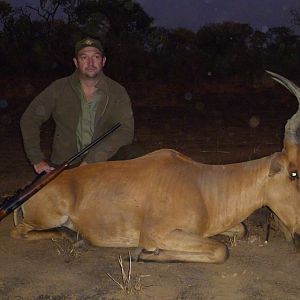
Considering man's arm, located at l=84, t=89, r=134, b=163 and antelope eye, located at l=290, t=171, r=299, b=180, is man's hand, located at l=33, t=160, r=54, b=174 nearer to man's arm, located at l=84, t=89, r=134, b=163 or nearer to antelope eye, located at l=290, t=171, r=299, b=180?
man's arm, located at l=84, t=89, r=134, b=163

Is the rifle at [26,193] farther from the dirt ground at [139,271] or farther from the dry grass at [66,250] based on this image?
the dry grass at [66,250]

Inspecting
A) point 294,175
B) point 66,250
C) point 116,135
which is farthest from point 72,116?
point 294,175

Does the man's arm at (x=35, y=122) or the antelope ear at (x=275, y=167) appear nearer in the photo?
the antelope ear at (x=275, y=167)

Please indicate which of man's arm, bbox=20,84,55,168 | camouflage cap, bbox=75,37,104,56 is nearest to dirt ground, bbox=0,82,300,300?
man's arm, bbox=20,84,55,168

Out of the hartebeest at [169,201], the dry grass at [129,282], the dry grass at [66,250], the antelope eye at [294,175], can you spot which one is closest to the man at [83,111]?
the hartebeest at [169,201]

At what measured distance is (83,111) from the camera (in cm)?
621

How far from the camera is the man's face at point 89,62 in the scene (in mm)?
6016

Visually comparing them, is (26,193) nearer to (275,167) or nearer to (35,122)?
(35,122)

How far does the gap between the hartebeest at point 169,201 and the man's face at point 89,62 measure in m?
1.15

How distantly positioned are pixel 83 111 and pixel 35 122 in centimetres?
53

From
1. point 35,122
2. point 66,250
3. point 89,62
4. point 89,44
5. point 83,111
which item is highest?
point 89,44

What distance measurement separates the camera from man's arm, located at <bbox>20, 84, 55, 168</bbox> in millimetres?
5848

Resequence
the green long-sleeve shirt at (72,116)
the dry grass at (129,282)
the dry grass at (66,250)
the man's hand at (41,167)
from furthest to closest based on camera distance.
→ the green long-sleeve shirt at (72,116)
the man's hand at (41,167)
the dry grass at (66,250)
the dry grass at (129,282)

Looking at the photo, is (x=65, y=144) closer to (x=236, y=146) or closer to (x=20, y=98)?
(x=236, y=146)
